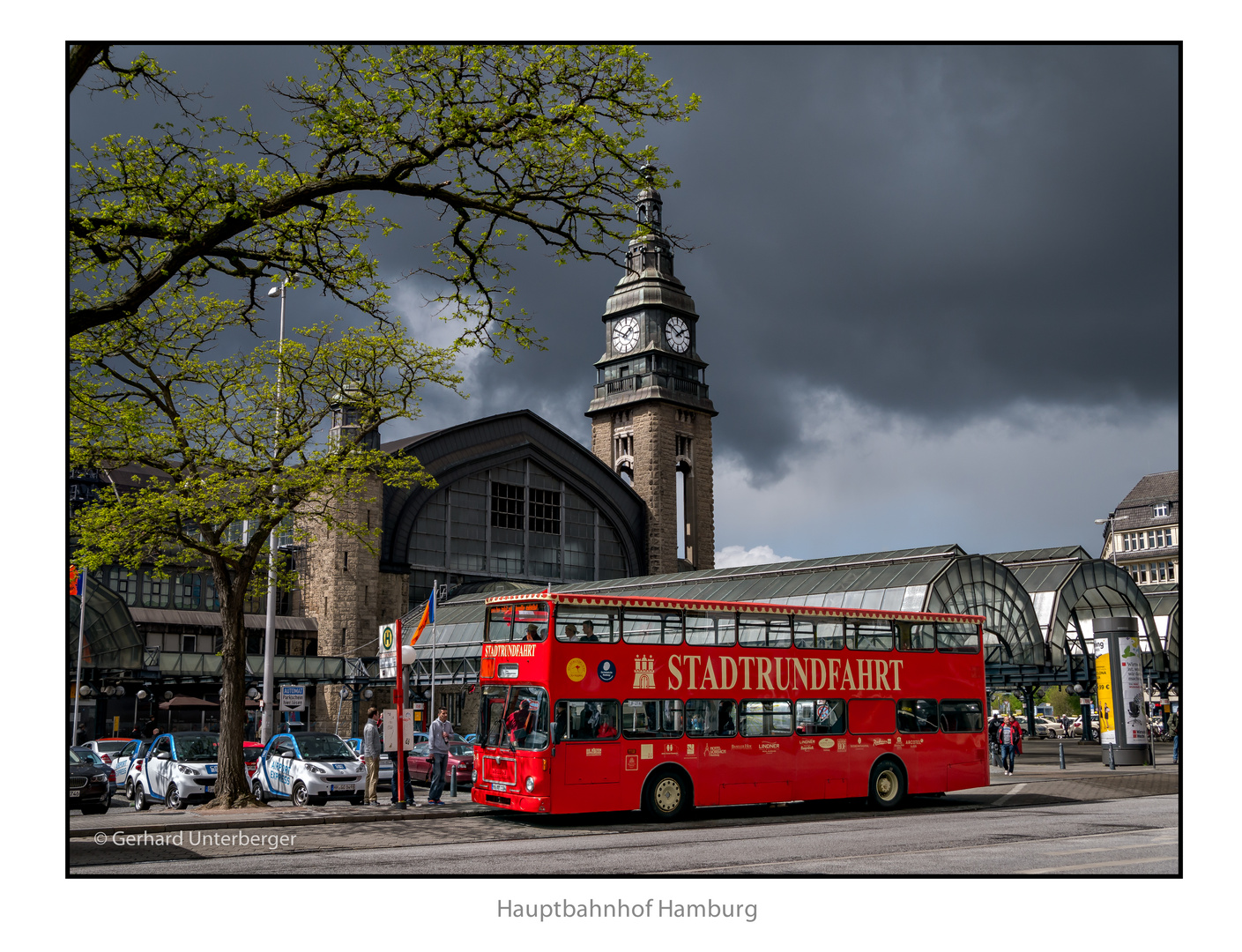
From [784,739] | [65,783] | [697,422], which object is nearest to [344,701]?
[697,422]

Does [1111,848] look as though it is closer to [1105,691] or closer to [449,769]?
[449,769]

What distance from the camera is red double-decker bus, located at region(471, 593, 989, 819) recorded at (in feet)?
63.9

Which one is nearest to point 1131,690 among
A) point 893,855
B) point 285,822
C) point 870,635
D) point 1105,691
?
point 1105,691

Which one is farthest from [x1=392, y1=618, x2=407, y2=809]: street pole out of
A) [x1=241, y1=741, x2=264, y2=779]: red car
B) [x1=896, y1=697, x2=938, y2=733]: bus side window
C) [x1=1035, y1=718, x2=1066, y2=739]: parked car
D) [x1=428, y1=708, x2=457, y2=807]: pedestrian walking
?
[x1=1035, y1=718, x2=1066, y2=739]: parked car

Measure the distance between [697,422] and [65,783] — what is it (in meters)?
77.9

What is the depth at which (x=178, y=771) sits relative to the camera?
2503cm

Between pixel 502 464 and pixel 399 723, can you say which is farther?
pixel 502 464

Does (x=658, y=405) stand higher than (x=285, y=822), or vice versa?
(x=658, y=405)

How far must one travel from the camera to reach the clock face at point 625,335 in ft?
280

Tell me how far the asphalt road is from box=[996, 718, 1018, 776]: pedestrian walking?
42.9 feet

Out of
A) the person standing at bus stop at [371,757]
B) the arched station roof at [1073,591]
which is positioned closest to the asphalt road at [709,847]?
the person standing at bus stop at [371,757]

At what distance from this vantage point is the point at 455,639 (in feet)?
186

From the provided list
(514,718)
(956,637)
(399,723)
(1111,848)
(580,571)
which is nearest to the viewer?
(1111,848)

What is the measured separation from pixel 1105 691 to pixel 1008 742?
3812 millimetres
